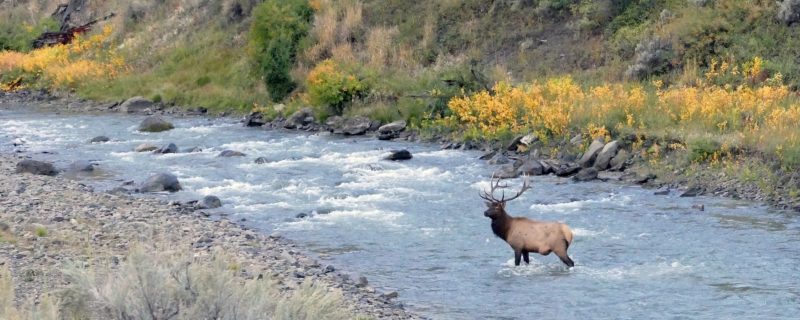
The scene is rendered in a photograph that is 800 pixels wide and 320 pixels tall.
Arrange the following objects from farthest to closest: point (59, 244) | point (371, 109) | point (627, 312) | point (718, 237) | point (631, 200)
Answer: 1. point (371, 109)
2. point (631, 200)
3. point (718, 237)
4. point (59, 244)
5. point (627, 312)

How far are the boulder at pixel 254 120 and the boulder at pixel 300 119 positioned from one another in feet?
3.31

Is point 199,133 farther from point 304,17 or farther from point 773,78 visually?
point 773,78

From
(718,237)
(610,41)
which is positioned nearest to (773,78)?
(610,41)

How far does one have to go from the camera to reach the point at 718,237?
53.8 ft

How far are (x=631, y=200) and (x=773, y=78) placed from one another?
759 centimetres

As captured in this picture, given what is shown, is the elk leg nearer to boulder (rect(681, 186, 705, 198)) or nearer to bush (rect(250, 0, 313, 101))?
boulder (rect(681, 186, 705, 198))

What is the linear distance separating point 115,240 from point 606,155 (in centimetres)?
1052

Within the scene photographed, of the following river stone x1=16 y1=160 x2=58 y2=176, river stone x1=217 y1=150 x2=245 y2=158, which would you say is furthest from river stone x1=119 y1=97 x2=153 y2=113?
river stone x1=16 y1=160 x2=58 y2=176

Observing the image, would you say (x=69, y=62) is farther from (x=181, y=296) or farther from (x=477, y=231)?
(x=181, y=296)

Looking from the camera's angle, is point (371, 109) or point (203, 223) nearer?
point (203, 223)

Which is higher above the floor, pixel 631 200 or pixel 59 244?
pixel 59 244

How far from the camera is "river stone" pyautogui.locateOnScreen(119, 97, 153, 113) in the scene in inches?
1495

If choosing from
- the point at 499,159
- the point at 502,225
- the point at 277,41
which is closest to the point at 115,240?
the point at 502,225

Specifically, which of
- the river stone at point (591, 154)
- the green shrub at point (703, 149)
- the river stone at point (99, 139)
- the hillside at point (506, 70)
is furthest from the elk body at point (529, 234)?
the river stone at point (99, 139)
